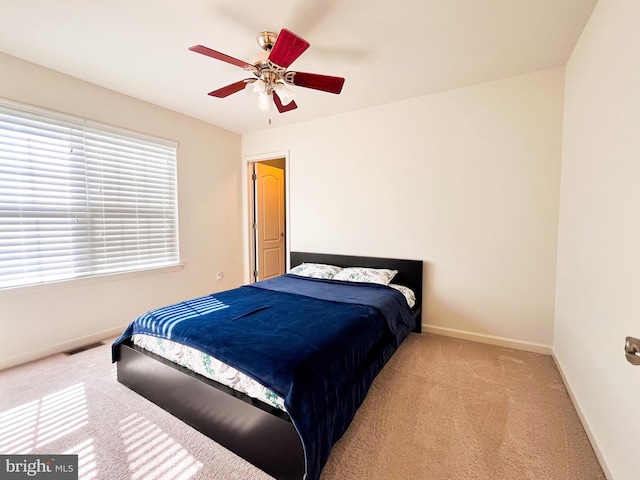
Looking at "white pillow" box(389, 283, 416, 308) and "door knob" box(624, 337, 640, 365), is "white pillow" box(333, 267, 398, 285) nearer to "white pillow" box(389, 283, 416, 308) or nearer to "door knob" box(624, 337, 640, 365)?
"white pillow" box(389, 283, 416, 308)

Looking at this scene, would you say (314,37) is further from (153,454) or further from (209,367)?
(153,454)

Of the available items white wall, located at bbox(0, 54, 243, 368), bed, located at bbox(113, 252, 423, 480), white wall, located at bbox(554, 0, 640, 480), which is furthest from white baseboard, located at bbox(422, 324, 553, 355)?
white wall, located at bbox(0, 54, 243, 368)

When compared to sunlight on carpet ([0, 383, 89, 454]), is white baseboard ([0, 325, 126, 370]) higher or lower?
higher

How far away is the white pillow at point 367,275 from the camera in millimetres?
2875

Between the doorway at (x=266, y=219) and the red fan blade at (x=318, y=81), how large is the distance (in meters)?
2.46

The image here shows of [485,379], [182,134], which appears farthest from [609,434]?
[182,134]

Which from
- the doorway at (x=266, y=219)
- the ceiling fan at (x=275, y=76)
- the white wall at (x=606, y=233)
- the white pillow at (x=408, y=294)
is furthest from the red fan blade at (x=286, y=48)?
the doorway at (x=266, y=219)

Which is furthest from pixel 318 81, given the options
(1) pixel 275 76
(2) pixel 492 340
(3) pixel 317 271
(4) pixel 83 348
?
(4) pixel 83 348

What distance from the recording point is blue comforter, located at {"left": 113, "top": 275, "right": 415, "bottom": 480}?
128 cm

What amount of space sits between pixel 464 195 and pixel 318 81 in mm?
1801

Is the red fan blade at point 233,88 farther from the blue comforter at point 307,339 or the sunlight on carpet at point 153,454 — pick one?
the sunlight on carpet at point 153,454

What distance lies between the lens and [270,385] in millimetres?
1304

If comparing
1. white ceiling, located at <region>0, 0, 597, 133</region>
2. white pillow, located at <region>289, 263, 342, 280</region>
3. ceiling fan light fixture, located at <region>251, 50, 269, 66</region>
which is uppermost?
white ceiling, located at <region>0, 0, 597, 133</region>

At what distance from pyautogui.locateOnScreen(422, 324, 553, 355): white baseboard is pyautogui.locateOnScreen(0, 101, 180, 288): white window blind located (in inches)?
128
